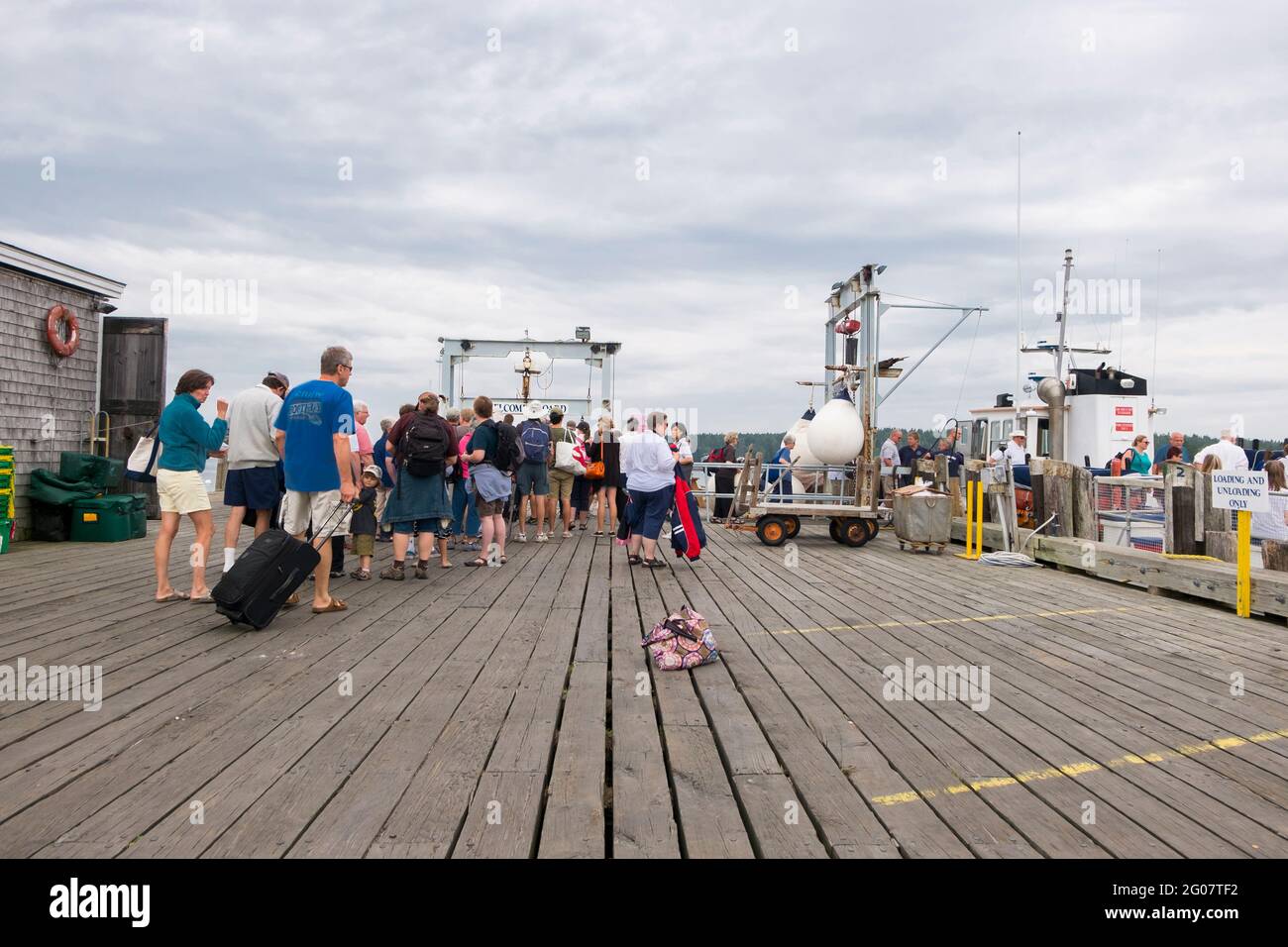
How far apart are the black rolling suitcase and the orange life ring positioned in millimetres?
8139

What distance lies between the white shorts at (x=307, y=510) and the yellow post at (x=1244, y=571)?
23.0 feet

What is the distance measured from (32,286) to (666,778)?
12232 millimetres

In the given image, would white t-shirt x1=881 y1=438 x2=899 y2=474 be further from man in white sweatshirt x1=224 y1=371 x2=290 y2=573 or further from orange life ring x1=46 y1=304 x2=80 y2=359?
orange life ring x1=46 y1=304 x2=80 y2=359

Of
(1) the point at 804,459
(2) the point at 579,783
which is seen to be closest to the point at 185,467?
(2) the point at 579,783

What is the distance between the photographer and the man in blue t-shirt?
6527 millimetres

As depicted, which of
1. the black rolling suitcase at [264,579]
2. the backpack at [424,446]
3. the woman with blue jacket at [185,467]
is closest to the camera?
the black rolling suitcase at [264,579]

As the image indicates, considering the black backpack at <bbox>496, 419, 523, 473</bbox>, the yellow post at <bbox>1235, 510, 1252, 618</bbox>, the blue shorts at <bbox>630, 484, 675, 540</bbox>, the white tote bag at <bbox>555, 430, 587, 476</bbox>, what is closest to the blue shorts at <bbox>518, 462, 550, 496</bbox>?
the white tote bag at <bbox>555, 430, 587, 476</bbox>

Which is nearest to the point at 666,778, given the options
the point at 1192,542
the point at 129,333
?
the point at 1192,542

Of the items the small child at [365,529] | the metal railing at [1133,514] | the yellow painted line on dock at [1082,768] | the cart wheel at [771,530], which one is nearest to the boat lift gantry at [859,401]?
the cart wheel at [771,530]

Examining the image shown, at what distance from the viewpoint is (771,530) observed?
42.4 feet

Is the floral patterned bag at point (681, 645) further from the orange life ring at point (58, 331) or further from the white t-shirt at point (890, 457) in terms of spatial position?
the white t-shirt at point (890, 457)

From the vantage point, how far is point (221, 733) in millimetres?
3812

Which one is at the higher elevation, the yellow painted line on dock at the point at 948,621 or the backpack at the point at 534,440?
the backpack at the point at 534,440

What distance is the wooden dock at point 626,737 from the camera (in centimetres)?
286
